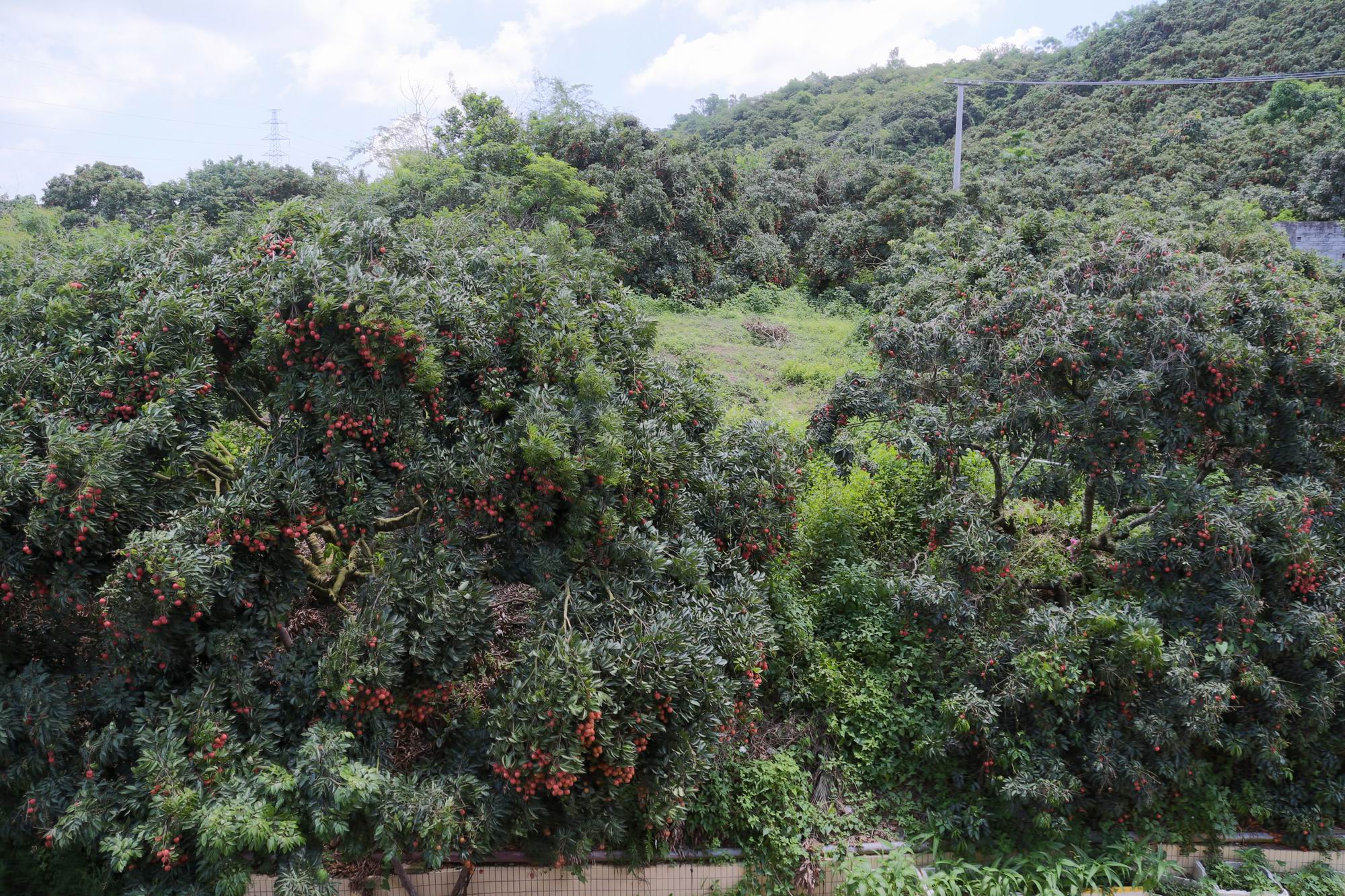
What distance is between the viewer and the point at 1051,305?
17.3 feet

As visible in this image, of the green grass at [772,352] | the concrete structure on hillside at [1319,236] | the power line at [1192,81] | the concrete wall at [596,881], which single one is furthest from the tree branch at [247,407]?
the power line at [1192,81]

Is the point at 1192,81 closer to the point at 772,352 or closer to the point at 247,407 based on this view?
the point at 772,352

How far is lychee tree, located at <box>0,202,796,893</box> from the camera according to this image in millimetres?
3422

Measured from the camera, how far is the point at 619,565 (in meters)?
4.13

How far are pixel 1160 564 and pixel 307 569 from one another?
16.9 ft

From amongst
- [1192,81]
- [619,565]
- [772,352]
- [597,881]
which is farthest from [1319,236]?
[597,881]

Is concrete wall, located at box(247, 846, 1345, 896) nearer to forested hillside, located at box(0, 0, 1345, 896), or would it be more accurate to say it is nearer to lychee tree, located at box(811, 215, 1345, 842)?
forested hillside, located at box(0, 0, 1345, 896)

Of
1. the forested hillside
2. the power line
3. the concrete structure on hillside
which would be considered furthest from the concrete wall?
the power line

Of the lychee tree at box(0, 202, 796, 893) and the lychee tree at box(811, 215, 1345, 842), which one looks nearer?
the lychee tree at box(0, 202, 796, 893)

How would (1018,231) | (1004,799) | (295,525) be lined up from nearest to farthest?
1. (295,525)
2. (1004,799)
3. (1018,231)

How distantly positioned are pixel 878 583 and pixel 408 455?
372 cm

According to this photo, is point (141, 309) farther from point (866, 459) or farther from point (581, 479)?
point (866, 459)

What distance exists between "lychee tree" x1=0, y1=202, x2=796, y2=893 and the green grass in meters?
4.95

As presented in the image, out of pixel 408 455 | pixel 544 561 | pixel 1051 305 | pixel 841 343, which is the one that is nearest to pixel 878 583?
pixel 1051 305
